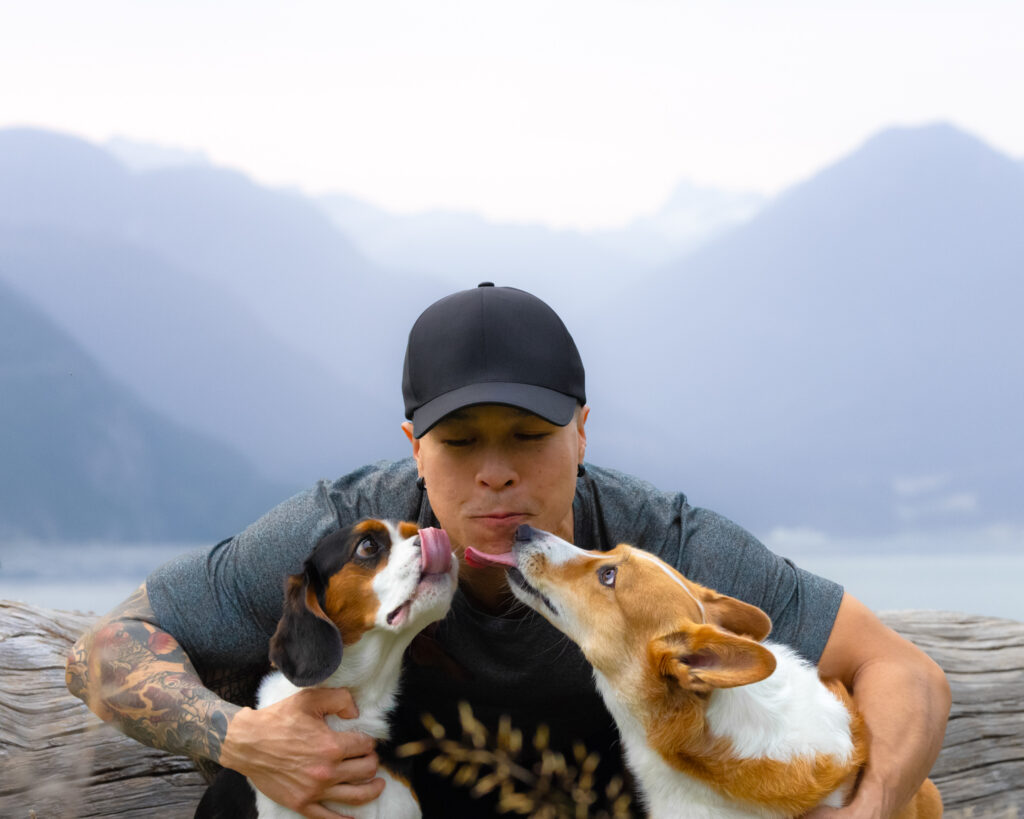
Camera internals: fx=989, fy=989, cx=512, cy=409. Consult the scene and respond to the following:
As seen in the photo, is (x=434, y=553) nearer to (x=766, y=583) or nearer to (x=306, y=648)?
(x=306, y=648)

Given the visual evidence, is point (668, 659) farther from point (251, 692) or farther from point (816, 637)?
point (251, 692)

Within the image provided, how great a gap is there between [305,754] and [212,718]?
1.35 feet

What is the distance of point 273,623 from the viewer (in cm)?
377

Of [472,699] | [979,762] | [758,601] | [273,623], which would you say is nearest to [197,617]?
[273,623]

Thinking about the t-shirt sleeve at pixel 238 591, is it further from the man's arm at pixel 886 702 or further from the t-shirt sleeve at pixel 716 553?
the man's arm at pixel 886 702

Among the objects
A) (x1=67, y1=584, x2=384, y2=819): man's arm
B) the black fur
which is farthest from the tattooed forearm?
the black fur

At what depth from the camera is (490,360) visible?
10.8 feet

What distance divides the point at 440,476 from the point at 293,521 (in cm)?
77

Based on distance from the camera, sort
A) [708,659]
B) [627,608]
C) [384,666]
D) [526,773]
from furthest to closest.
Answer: [526,773] < [384,666] < [627,608] < [708,659]

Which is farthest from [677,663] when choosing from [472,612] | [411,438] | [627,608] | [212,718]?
[212,718]

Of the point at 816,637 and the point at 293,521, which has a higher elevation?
the point at 293,521

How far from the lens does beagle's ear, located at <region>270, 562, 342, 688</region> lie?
3.02 metres

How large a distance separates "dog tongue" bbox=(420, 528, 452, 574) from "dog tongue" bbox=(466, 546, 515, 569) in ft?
0.24

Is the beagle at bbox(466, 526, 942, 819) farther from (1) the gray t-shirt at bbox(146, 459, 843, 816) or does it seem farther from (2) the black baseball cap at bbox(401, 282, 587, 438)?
(1) the gray t-shirt at bbox(146, 459, 843, 816)
